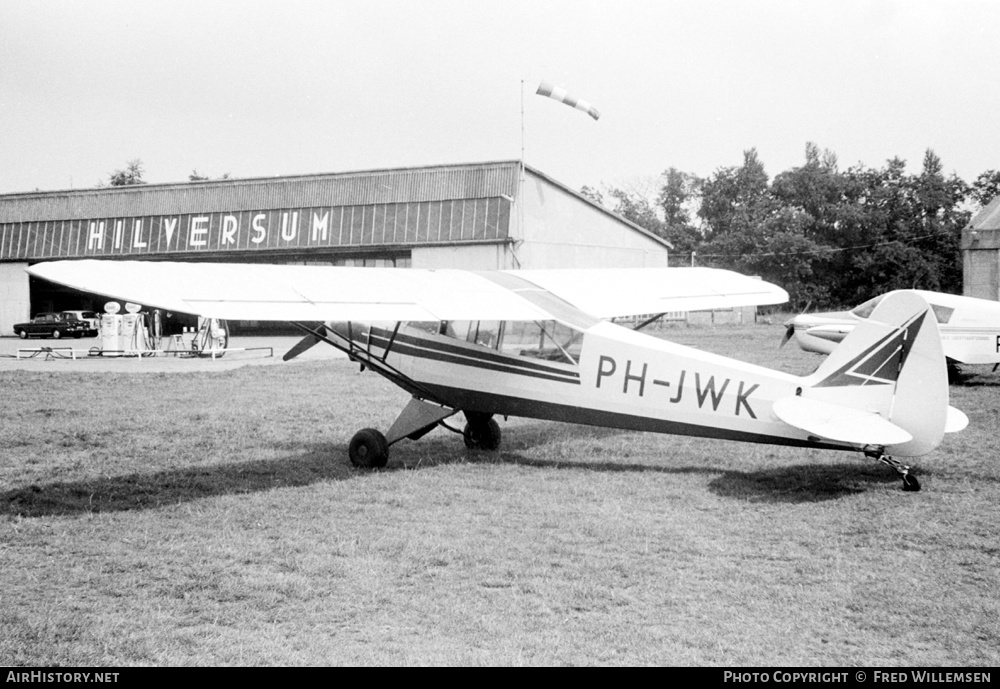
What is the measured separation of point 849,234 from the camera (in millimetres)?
65500

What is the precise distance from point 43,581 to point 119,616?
3.11ft

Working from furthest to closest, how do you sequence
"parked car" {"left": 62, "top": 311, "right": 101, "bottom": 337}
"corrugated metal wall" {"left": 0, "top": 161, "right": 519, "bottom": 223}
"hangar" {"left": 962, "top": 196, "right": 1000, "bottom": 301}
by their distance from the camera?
"parked car" {"left": 62, "top": 311, "right": 101, "bottom": 337}, "hangar" {"left": 962, "top": 196, "right": 1000, "bottom": 301}, "corrugated metal wall" {"left": 0, "top": 161, "right": 519, "bottom": 223}

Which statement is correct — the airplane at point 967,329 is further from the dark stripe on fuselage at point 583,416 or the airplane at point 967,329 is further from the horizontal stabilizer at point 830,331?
the dark stripe on fuselage at point 583,416

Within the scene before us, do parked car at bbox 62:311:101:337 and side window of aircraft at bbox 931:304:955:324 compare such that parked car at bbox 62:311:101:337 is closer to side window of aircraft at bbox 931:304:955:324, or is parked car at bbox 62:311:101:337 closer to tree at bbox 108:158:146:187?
side window of aircraft at bbox 931:304:955:324

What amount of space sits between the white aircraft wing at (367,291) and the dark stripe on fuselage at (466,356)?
0.57 metres

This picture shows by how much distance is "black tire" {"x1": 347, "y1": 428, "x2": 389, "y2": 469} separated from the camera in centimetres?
891

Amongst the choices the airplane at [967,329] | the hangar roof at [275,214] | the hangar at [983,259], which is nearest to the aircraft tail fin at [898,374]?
the airplane at [967,329]

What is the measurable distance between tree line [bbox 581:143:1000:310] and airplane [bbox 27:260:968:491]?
53018 mm

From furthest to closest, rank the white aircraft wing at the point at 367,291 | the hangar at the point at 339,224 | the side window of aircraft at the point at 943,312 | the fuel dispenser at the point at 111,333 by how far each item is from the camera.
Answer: the hangar at the point at 339,224 → the fuel dispenser at the point at 111,333 → the side window of aircraft at the point at 943,312 → the white aircraft wing at the point at 367,291

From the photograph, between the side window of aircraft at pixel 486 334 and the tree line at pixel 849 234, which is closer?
the side window of aircraft at pixel 486 334

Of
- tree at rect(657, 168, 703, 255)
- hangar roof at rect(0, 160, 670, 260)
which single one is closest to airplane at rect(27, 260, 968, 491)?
hangar roof at rect(0, 160, 670, 260)

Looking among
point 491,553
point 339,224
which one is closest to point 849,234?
point 339,224

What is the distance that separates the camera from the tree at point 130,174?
85.8m

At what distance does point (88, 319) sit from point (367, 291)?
39722mm
